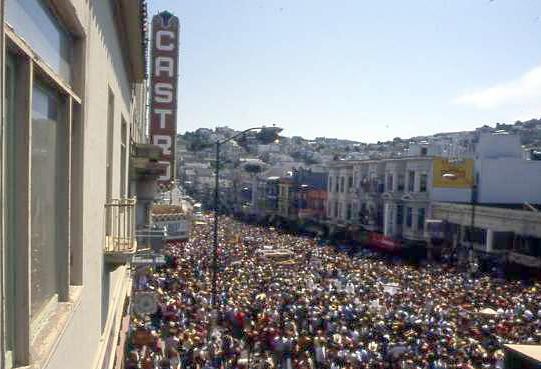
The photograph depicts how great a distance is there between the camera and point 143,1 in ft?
27.9

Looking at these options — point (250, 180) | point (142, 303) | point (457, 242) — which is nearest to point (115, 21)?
point (142, 303)

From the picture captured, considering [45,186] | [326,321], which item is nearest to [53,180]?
[45,186]

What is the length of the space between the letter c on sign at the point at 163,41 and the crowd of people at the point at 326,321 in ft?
29.5

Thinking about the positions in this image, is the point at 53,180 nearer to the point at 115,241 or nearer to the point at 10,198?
the point at 10,198

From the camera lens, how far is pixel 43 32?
341cm

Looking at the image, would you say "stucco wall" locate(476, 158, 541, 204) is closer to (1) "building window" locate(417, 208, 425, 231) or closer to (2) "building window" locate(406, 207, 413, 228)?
(1) "building window" locate(417, 208, 425, 231)

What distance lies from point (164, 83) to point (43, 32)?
21.6 meters

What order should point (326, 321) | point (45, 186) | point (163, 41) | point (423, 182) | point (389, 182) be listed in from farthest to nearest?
point (389, 182) → point (423, 182) → point (163, 41) → point (326, 321) → point (45, 186)

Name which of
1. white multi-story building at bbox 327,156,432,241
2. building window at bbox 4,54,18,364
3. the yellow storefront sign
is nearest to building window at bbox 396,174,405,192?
white multi-story building at bbox 327,156,432,241

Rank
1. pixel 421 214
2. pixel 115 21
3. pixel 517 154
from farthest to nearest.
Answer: pixel 517 154, pixel 421 214, pixel 115 21

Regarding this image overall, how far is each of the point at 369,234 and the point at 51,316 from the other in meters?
49.5

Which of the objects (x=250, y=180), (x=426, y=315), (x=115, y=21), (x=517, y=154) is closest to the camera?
(x=115, y=21)

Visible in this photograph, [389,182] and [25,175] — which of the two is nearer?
[25,175]

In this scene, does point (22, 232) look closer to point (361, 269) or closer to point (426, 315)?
point (426, 315)
